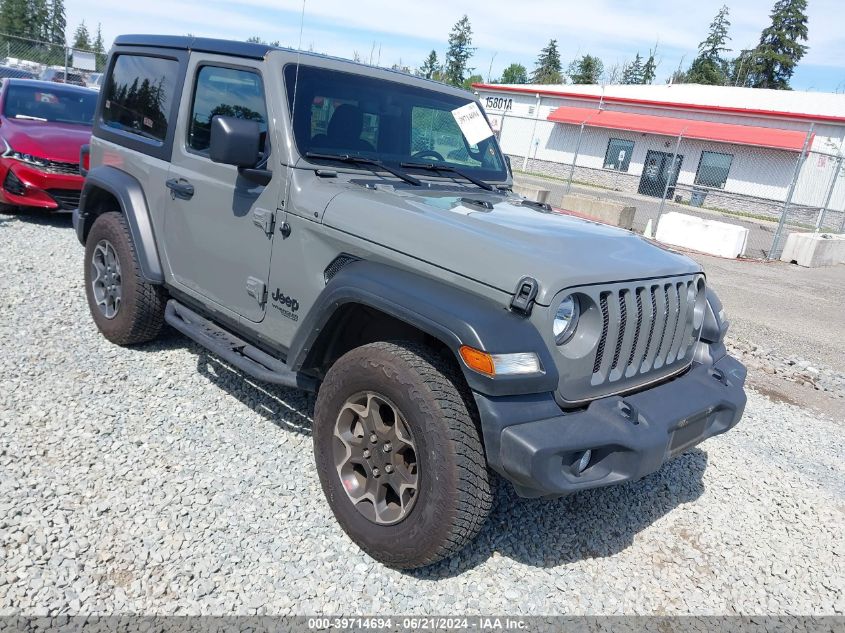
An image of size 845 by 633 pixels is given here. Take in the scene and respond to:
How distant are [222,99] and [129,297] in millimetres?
1495

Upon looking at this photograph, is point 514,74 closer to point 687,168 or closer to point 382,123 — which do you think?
point 687,168

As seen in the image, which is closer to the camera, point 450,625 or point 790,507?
point 450,625

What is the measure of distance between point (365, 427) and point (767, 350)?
5672 mm

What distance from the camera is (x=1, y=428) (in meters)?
3.57

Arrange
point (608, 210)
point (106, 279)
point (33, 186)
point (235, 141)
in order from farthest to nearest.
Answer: point (608, 210) < point (33, 186) < point (106, 279) < point (235, 141)

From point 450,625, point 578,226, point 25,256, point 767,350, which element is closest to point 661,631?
point 450,625

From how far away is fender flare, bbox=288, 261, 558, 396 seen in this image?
8.05 ft

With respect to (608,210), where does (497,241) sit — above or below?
above

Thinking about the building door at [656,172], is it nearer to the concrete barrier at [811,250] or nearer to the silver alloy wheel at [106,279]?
the concrete barrier at [811,250]

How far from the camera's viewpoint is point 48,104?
29.3 ft

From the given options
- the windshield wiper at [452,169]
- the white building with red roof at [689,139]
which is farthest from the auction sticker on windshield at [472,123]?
the white building with red roof at [689,139]

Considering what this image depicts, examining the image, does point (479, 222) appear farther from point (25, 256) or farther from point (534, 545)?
point (25, 256)

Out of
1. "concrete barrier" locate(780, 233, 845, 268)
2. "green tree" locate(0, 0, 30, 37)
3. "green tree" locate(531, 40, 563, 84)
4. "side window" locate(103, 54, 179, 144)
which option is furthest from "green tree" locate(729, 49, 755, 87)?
"green tree" locate(0, 0, 30, 37)

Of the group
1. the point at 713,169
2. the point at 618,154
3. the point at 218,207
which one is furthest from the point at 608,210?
the point at 618,154
